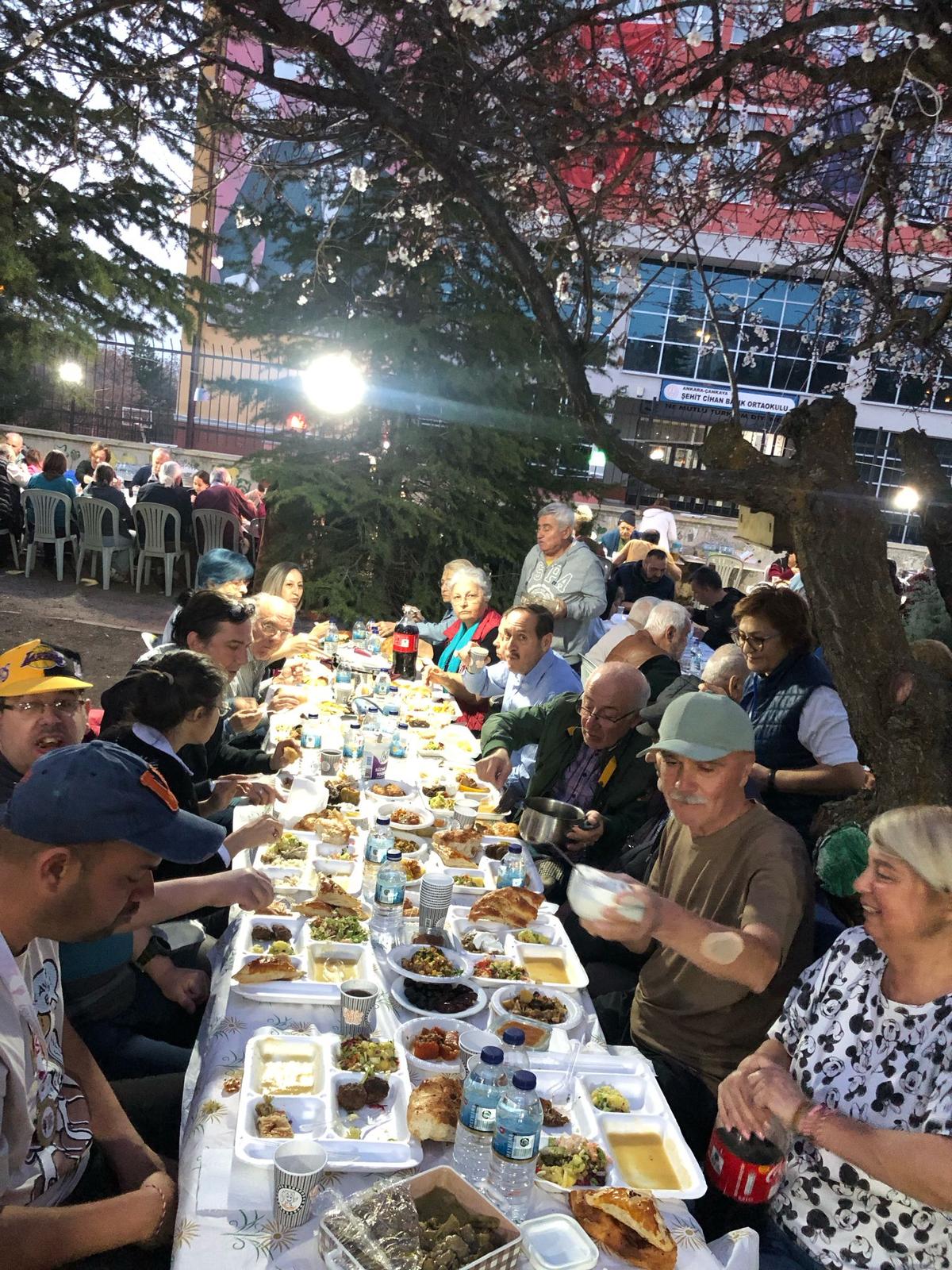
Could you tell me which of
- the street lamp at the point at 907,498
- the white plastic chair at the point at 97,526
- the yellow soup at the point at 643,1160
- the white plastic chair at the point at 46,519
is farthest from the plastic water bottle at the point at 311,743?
the white plastic chair at the point at 46,519

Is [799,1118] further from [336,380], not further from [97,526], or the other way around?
[97,526]

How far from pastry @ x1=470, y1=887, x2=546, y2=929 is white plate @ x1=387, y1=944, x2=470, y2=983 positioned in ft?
0.91

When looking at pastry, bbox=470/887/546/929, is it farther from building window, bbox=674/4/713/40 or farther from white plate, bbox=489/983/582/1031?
building window, bbox=674/4/713/40

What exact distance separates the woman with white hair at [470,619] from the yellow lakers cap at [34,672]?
10.8 feet

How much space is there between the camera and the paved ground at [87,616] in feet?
27.7

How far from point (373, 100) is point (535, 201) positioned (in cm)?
197

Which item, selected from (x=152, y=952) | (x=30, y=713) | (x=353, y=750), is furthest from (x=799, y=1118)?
(x=353, y=750)

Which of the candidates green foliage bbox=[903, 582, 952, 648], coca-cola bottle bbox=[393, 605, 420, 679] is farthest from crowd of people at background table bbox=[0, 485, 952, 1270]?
green foliage bbox=[903, 582, 952, 648]

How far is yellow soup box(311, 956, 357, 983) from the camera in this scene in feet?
8.30

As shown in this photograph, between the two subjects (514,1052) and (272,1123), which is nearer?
(272,1123)

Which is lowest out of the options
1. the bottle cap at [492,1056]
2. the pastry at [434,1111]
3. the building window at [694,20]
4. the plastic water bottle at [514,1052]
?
the pastry at [434,1111]

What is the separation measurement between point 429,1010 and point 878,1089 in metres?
1.11

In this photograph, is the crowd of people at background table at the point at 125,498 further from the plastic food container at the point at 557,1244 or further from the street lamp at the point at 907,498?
the plastic food container at the point at 557,1244

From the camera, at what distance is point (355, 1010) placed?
2.22 meters
